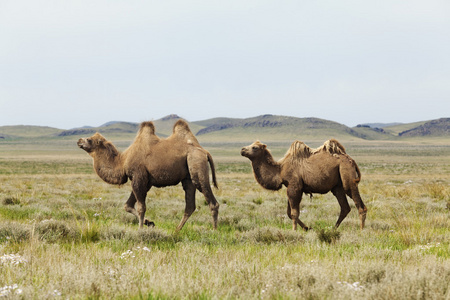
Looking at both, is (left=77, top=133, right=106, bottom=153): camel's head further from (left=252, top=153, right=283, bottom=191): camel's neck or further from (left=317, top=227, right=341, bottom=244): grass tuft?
(left=317, top=227, right=341, bottom=244): grass tuft

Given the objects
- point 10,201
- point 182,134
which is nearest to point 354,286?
point 182,134

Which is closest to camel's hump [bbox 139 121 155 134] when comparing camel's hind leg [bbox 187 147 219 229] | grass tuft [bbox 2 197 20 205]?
camel's hind leg [bbox 187 147 219 229]

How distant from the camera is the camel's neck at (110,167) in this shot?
817 cm

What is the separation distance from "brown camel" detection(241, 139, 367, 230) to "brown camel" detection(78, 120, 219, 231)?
44.0 inches

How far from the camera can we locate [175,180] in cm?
787

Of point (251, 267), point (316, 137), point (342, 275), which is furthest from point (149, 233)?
point (316, 137)

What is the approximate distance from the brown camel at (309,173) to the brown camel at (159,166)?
1117 millimetres

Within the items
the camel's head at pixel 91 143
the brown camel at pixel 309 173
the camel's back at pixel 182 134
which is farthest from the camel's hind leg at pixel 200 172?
the camel's head at pixel 91 143

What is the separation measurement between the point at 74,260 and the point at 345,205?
5.70 meters

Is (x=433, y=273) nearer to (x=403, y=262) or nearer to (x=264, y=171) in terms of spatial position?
(x=403, y=262)

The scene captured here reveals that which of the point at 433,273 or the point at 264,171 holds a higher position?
the point at 264,171

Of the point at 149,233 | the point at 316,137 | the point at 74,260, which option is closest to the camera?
the point at 74,260

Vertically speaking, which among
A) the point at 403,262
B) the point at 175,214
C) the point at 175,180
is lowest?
the point at 175,214

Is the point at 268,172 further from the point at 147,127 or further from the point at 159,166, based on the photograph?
the point at 147,127
